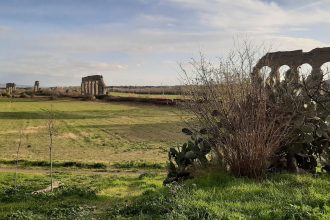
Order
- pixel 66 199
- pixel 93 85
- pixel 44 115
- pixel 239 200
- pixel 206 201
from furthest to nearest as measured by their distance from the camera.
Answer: pixel 93 85
pixel 44 115
pixel 66 199
pixel 239 200
pixel 206 201

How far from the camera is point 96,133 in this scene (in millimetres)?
37406

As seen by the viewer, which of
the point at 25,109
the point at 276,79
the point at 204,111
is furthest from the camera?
the point at 25,109

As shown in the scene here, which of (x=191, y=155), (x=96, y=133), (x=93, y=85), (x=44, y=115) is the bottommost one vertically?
(x=96, y=133)

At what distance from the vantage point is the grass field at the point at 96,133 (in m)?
25.8

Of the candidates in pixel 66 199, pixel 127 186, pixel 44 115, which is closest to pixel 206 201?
pixel 66 199

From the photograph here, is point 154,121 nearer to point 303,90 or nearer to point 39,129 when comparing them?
point 39,129

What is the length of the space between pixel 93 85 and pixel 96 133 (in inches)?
2243

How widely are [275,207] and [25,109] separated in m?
53.5

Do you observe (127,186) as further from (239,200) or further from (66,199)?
(239,200)

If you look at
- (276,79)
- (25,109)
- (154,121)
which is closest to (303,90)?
(276,79)

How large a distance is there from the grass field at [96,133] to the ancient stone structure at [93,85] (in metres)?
26.9

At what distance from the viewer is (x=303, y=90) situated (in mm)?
11453

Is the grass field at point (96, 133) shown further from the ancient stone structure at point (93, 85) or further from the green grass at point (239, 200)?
the ancient stone structure at point (93, 85)

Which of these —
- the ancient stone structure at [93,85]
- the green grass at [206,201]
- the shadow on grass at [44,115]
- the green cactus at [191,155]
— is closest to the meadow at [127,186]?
the green grass at [206,201]
